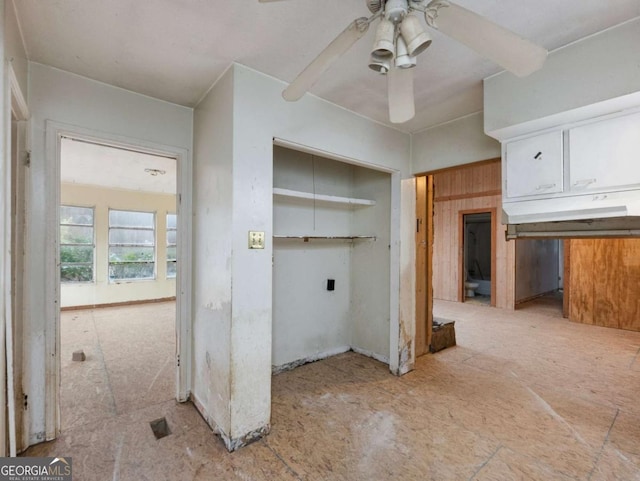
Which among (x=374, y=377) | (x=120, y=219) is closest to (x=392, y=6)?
(x=374, y=377)

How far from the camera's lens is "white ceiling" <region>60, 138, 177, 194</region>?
13.0ft

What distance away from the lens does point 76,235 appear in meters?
5.95

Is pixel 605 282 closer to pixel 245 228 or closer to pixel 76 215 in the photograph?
pixel 245 228

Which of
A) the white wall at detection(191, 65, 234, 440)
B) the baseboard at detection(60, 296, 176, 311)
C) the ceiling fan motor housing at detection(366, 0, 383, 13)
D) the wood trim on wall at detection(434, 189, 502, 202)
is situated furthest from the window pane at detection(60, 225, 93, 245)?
the wood trim on wall at detection(434, 189, 502, 202)

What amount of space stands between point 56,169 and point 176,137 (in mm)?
826

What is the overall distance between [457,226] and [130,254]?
706 cm

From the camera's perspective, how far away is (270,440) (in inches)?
78.5

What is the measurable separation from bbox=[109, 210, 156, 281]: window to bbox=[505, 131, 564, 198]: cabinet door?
22.7ft

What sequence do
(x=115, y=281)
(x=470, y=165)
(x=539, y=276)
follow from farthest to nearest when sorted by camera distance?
(x=539, y=276), (x=115, y=281), (x=470, y=165)

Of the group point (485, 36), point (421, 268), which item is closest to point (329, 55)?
point (485, 36)

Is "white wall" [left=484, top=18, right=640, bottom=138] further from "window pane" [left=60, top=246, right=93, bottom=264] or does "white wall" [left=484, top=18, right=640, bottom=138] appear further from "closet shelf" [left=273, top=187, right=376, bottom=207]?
"window pane" [left=60, top=246, right=93, bottom=264]

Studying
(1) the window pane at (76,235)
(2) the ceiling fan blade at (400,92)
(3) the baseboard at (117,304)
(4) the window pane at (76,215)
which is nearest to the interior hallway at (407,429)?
(2) the ceiling fan blade at (400,92)

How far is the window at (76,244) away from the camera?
5844mm

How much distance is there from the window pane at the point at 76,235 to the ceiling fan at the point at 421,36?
6665mm
